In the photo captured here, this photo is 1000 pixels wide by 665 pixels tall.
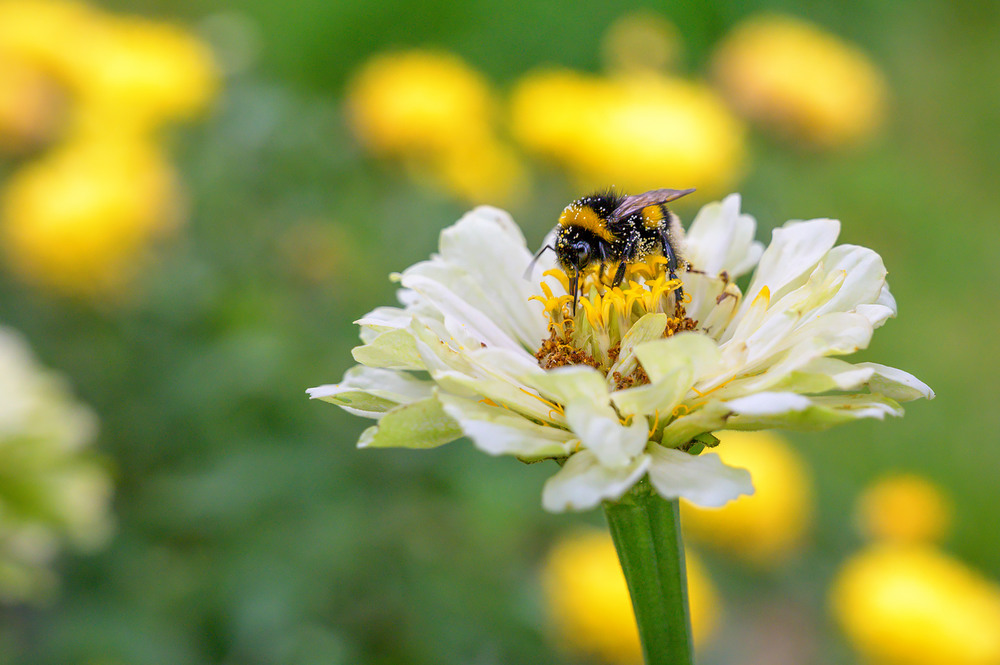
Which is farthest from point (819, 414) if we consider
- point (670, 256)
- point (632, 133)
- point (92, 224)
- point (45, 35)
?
point (45, 35)

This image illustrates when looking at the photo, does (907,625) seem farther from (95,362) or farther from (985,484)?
(95,362)

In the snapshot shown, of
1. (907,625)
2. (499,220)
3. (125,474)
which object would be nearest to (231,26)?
(125,474)

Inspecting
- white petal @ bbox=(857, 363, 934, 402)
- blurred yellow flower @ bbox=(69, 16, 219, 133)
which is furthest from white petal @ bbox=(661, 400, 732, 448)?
blurred yellow flower @ bbox=(69, 16, 219, 133)

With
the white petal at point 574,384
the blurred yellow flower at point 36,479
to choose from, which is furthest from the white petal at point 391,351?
the blurred yellow flower at point 36,479

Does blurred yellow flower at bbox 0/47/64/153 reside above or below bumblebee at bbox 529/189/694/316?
above

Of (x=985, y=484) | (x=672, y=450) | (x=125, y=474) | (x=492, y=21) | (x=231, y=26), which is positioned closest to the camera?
(x=672, y=450)

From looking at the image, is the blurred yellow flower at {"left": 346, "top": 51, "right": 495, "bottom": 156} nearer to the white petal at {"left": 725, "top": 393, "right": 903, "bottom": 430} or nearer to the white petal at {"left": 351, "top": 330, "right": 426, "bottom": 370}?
the white petal at {"left": 351, "top": 330, "right": 426, "bottom": 370}

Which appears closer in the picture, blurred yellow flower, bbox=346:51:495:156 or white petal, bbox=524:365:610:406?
white petal, bbox=524:365:610:406
